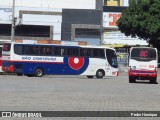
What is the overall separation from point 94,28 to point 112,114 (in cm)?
7031

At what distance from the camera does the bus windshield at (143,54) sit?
3700 cm

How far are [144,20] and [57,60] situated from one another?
25540mm

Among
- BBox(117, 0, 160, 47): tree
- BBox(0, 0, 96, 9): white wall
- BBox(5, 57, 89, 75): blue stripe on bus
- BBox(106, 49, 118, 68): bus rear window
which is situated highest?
BBox(0, 0, 96, 9): white wall

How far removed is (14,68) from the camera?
44938 millimetres

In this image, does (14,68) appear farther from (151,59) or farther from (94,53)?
(151,59)

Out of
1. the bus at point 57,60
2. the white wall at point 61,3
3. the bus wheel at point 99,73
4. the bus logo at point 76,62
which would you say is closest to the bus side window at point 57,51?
the bus at point 57,60

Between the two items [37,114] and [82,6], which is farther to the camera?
[82,6]

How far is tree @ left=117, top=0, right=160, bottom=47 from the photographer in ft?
222

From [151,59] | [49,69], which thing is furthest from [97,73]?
[151,59]

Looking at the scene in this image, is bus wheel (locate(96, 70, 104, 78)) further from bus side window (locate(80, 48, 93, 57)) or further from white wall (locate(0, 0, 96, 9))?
white wall (locate(0, 0, 96, 9))

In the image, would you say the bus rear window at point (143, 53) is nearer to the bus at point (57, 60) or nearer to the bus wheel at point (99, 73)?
the bus at point (57, 60)

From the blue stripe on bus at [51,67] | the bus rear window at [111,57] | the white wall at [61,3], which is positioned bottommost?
the blue stripe on bus at [51,67]

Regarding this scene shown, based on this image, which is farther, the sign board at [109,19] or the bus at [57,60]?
the sign board at [109,19]

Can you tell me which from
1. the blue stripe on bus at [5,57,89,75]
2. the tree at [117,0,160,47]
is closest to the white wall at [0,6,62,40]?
the tree at [117,0,160,47]
